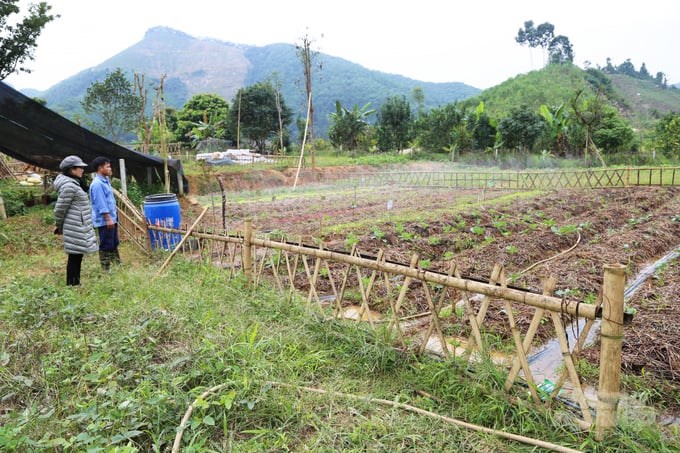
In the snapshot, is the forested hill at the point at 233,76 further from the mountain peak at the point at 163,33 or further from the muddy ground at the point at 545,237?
the muddy ground at the point at 545,237

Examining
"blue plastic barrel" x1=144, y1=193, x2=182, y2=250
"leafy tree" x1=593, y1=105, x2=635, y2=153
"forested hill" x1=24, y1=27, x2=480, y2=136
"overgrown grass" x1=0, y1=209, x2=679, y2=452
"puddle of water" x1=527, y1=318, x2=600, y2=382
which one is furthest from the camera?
"forested hill" x1=24, y1=27, x2=480, y2=136

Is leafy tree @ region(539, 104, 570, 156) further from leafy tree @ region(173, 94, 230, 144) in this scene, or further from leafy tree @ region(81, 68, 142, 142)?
leafy tree @ region(81, 68, 142, 142)

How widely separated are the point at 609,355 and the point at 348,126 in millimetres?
31238

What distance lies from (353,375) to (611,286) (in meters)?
1.76

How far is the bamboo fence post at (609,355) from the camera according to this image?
7.34 feet

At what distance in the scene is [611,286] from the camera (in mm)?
2225

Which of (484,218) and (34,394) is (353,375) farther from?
(484,218)

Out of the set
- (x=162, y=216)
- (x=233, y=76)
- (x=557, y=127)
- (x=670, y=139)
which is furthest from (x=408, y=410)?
(x=233, y=76)

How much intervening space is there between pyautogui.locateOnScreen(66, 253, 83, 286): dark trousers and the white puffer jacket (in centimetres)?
10

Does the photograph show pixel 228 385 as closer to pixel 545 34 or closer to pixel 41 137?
pixel 41 137

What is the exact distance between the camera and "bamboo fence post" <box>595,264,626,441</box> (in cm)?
224

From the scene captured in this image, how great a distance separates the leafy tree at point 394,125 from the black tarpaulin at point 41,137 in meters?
24.9

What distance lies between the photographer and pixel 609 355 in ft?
7.52

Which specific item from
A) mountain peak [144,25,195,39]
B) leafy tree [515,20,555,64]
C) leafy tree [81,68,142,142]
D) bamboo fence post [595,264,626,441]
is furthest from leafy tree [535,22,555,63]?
mountain peak [144,25,195,39]
